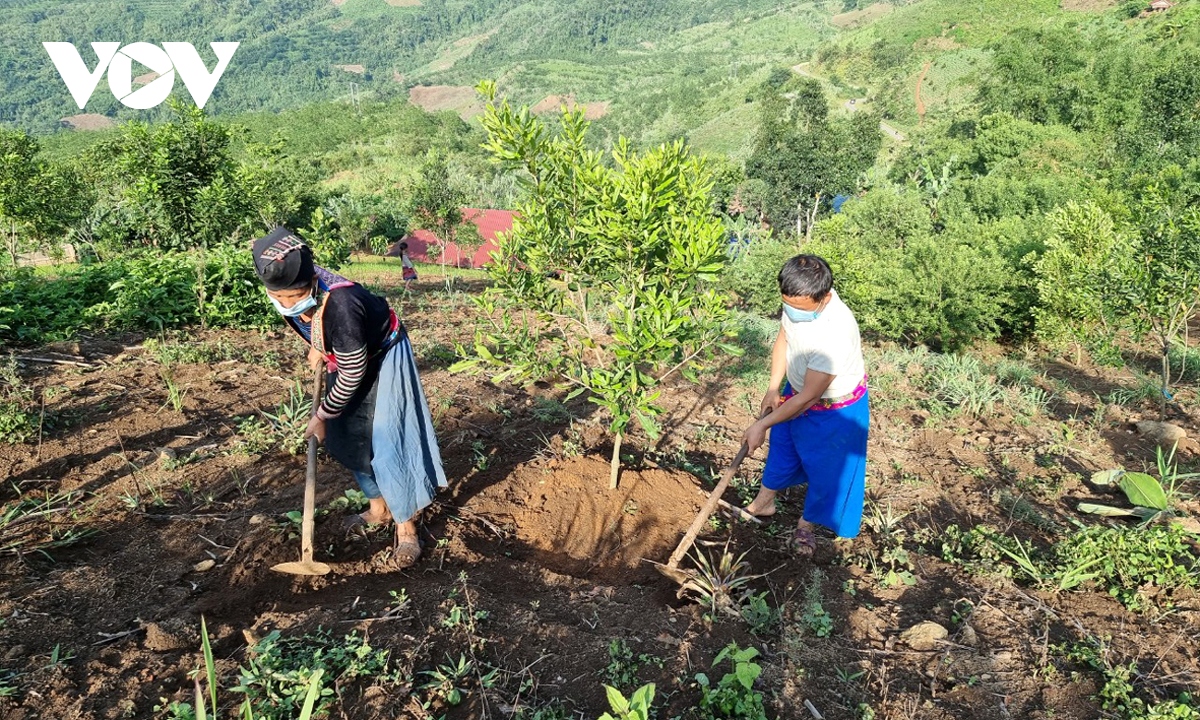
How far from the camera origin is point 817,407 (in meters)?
3.16

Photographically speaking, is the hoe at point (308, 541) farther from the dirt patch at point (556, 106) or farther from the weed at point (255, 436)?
the dirt patch at point (556, 106)

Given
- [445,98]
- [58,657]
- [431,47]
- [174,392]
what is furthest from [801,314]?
[431,47]

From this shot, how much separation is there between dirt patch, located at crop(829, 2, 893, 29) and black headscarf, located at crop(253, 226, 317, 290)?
13388cm

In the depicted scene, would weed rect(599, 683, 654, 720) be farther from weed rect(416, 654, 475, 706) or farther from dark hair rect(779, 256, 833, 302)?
dark hair rect(779, 256, 833, 302)

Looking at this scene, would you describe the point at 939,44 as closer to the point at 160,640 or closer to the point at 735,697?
the point at 735,697

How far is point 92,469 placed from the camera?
3562 mm

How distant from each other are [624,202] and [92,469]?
11.1ft

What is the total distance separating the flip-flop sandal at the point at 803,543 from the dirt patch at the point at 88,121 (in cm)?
13817

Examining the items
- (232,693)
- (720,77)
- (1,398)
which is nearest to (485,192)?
(1,398)

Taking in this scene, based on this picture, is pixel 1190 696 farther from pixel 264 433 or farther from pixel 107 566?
pixel 264 433

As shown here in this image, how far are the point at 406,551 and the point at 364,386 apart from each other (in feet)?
2.73

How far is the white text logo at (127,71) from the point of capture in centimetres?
12069

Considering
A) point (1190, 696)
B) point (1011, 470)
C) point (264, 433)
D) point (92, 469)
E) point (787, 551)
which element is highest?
point (92, 469)

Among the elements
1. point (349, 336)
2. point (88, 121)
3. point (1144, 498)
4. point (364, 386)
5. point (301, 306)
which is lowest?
point (1144, 498)
